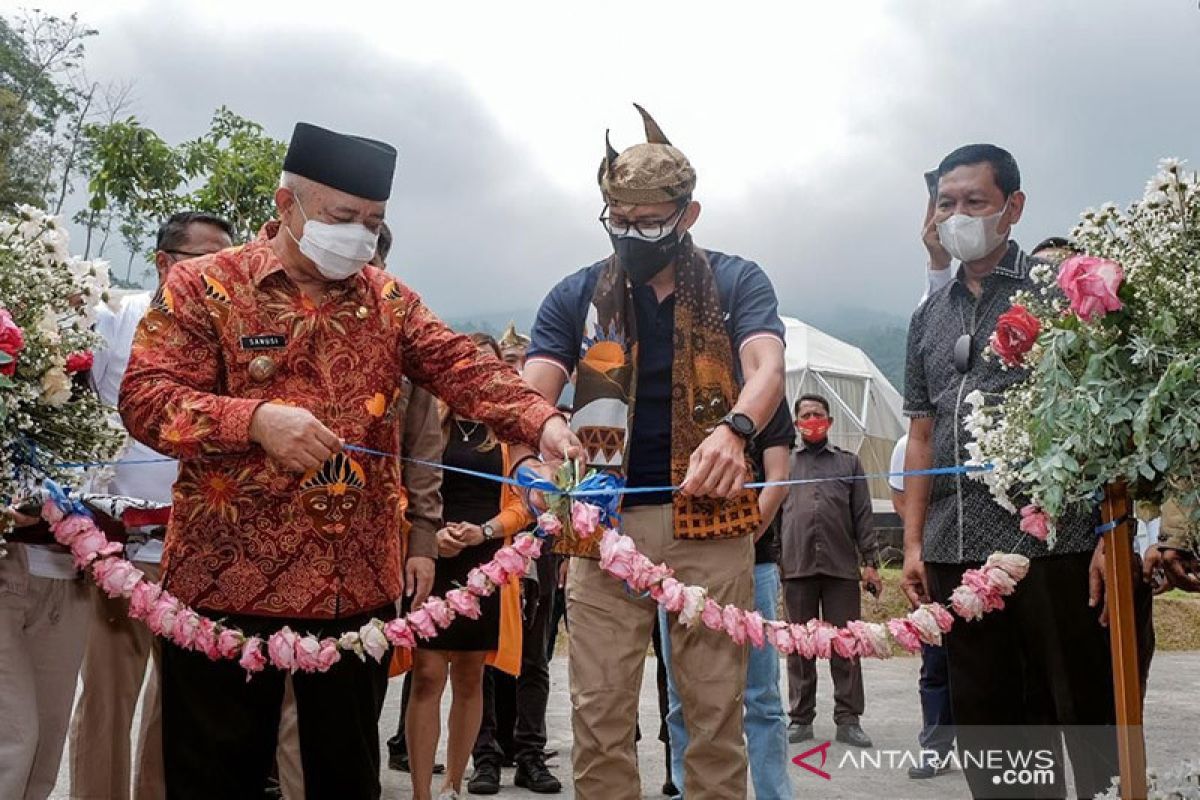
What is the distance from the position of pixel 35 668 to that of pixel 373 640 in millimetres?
1558

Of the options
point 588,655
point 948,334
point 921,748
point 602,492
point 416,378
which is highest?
point 948,334

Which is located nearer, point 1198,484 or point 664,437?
point 1198,484

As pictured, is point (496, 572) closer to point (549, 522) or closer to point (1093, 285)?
point (549, 522)

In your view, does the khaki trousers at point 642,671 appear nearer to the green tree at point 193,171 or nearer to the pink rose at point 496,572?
the pink rose at point 496,572

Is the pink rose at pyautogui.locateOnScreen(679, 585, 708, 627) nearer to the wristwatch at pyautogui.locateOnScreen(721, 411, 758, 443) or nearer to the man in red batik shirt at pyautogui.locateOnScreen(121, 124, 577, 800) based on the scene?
the wristwatch at pyautogui.locateOnScreen(721, 411, 758, 443)

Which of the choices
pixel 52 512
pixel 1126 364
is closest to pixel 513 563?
pixel 52 512

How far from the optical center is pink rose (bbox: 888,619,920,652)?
413cm

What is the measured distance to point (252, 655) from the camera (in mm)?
3359

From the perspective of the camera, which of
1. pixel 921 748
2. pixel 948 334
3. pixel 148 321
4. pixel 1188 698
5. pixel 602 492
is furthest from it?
pixel 1188 698

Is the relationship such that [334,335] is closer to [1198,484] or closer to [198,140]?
[1198,484]

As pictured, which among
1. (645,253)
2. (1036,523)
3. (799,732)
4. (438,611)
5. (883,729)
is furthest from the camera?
(883,729)

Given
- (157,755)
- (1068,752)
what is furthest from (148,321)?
(1068,752)

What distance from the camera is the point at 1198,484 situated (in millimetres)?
3217

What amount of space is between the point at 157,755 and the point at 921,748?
4.59 metres
